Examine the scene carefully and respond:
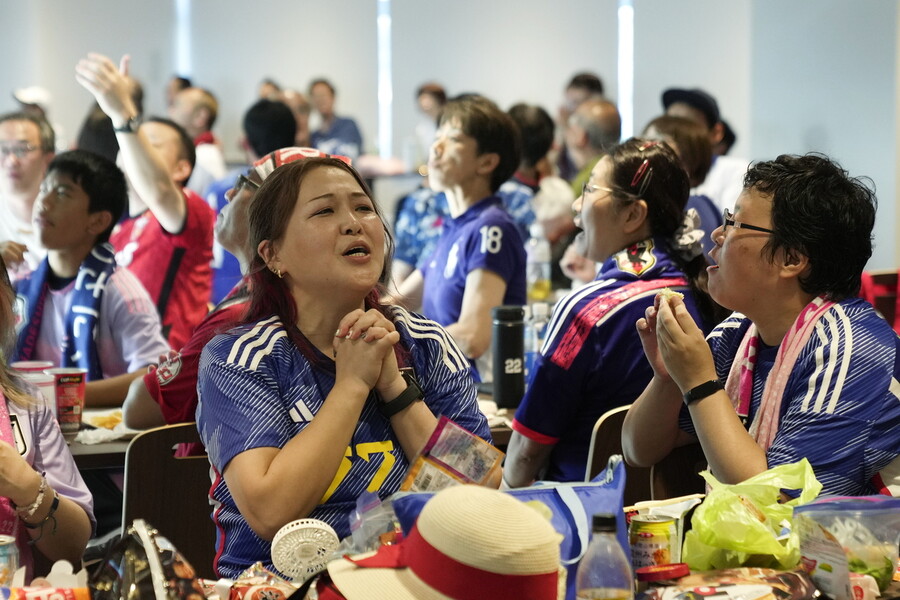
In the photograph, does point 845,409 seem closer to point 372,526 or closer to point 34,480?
point 372,526

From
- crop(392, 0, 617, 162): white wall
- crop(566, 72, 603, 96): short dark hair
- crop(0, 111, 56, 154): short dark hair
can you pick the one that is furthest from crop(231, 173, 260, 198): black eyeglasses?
crop(392, 0, 617, 162): white wall

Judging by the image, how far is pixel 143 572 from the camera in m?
1.39

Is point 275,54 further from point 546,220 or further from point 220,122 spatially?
point 546,220

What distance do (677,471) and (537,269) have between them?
141 inches

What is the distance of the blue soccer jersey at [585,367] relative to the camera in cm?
268

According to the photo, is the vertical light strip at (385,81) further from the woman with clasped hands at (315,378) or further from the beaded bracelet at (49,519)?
the beaded bracelet at (49,519)

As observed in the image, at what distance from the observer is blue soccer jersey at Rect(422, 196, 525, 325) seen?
3865mm

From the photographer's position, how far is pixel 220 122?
1216 centimetres

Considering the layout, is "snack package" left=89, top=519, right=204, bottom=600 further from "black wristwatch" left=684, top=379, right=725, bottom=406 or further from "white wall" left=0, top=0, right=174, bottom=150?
"white wall" left=0, top=0, right=174, bottom=150

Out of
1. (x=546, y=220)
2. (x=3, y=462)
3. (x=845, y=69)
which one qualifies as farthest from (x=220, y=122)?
(x=3, y=462)

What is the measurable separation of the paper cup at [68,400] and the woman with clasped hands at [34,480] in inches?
21.3

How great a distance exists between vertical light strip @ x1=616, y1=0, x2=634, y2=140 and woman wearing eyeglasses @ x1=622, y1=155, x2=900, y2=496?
9.39 metres

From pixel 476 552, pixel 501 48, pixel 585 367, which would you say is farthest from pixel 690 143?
pixel 501 48

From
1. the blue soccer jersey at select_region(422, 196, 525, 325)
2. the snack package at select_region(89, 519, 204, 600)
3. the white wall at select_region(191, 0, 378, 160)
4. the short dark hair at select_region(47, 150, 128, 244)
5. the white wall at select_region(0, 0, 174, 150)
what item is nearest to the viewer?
the snack package at select_region(89, 519, 204, 600)
